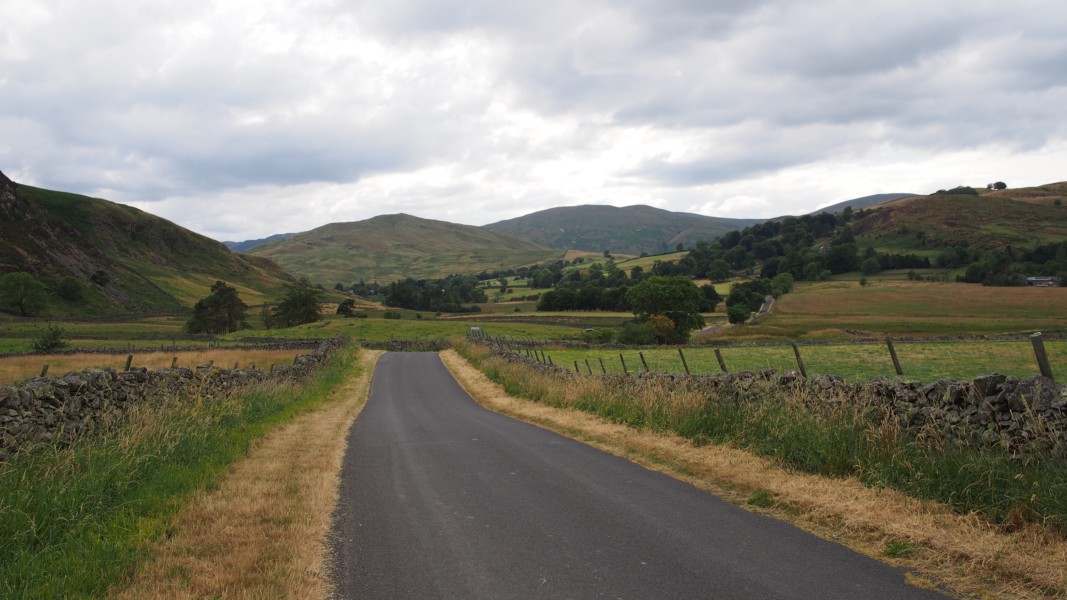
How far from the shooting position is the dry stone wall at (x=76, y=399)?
9.16m

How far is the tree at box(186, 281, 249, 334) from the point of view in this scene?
96.1 meters

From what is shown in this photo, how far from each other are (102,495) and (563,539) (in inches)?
221

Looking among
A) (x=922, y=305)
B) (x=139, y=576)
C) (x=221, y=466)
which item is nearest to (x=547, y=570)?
(x=139, y=576)

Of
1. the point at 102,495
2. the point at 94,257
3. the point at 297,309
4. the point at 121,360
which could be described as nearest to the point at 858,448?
the point at 102,495

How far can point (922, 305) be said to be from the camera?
3548 inches

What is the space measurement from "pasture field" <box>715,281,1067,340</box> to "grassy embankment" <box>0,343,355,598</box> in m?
67.5

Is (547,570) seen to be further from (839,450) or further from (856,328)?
(856,328)

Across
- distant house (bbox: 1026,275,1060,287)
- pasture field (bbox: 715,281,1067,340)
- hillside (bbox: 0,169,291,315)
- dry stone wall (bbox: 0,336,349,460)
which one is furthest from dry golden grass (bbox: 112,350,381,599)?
distant house (bbox: 1026,275,1060,287)

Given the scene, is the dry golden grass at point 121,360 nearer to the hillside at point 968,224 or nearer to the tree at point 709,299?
the tree at point 709,299

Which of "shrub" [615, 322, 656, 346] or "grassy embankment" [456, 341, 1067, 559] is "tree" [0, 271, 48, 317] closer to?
"shrub" [615, 322, 656, 346]

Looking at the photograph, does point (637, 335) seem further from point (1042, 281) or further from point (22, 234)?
point (22, 234)

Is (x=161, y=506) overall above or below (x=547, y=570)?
above

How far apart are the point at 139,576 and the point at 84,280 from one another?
153249mm

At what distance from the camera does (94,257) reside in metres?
149
